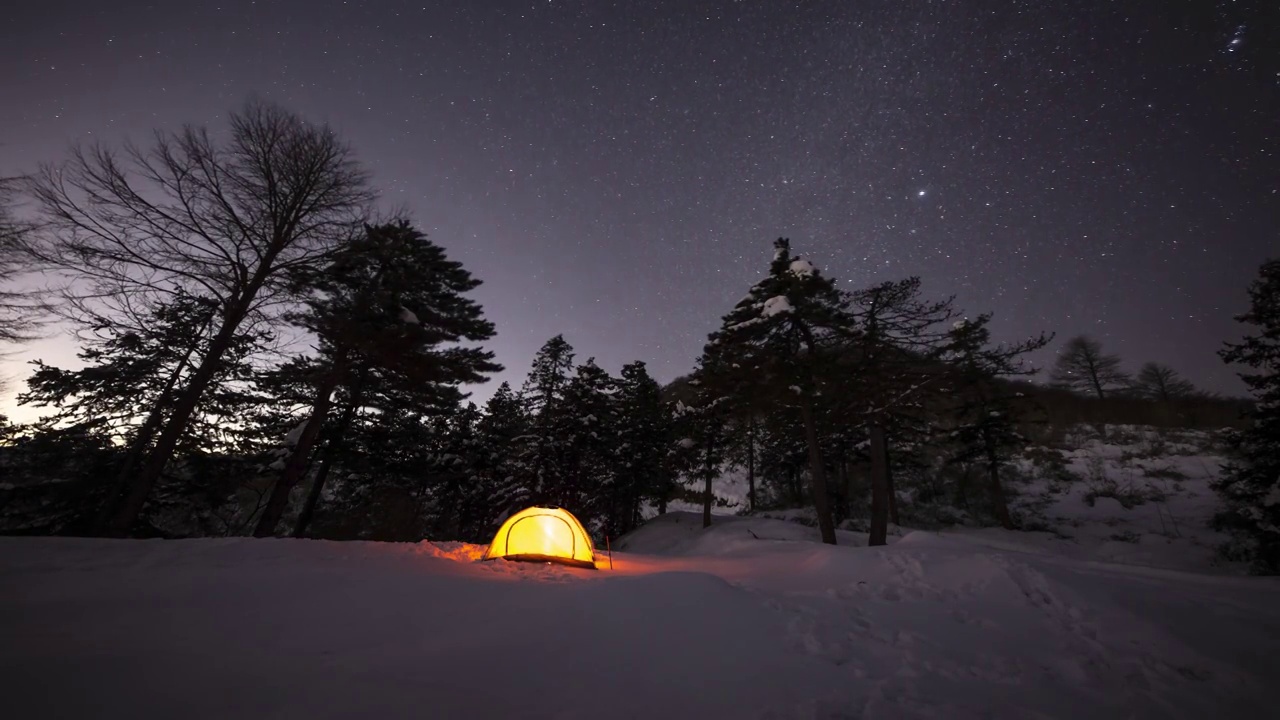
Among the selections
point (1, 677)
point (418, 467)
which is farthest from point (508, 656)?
point (418, 467)

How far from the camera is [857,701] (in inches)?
149

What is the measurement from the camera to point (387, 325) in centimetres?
1360

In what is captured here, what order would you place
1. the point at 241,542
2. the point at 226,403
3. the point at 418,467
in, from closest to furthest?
1. the point at 241,542
2. the point at 226,403
3. the point at 418,467

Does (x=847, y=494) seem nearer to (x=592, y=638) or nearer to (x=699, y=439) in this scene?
(x=699, y=439)

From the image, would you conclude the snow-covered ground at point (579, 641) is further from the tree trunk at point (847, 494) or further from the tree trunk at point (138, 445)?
the tree trunk at point (847, 494)

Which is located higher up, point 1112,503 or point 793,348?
point 793,348

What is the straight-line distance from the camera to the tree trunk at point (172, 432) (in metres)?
9.18

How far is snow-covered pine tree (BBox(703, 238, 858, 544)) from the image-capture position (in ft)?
50.0

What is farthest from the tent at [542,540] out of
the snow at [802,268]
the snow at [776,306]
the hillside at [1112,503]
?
the hillside at [1112,503]

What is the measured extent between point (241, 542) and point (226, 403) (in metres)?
8.61

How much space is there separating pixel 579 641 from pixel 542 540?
20.5 feet

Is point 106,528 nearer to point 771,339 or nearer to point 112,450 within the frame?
point 112,450

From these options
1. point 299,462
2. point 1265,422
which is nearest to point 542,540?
point 299,462

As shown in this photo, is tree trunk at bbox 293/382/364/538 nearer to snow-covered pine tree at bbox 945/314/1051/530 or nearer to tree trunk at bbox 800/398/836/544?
tree trunk at bbox 800/398/836/544
